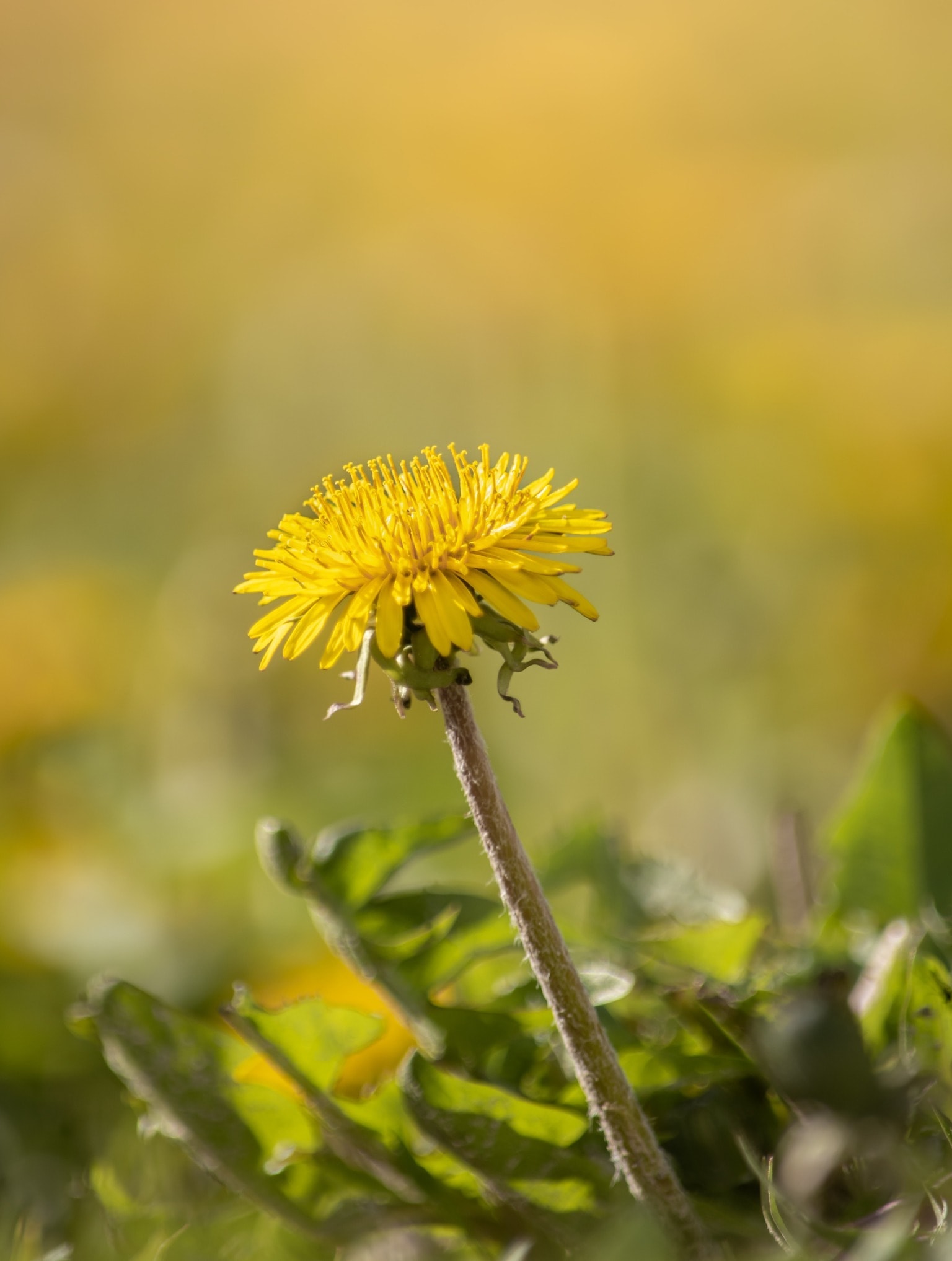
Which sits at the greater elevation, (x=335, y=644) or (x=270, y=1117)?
(x=335, y=644)

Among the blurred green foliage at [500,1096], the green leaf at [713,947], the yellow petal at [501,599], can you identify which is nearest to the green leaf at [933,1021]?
the blurred green foliage at [500,1096]

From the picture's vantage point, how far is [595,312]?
7.02 feet

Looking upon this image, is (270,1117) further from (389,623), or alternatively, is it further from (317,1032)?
(389,623)

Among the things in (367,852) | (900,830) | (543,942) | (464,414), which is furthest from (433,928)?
(464,414)

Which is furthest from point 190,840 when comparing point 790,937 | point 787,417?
point 787,417

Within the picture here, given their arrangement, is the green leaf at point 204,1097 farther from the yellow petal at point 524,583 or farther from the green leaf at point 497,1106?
the yellow petal at point 524,583

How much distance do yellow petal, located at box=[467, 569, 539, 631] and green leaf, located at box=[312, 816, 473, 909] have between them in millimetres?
161

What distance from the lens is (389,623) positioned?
18.0 inches

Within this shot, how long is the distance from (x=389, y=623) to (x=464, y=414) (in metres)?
1.47

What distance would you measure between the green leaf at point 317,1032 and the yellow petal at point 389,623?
0.21 metres

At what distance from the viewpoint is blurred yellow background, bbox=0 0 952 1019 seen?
4.12 ft

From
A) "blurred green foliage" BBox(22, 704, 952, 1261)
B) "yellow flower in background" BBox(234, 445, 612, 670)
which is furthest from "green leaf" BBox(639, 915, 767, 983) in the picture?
"yellow flower in background" BBox(234, 445, 612, 670)

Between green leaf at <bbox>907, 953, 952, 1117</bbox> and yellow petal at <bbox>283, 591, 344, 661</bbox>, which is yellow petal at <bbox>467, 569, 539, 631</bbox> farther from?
green leaf at <bbox>907, 953, 952, 1117</bbox>

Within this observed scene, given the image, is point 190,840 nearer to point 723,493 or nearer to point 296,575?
point 296,575
